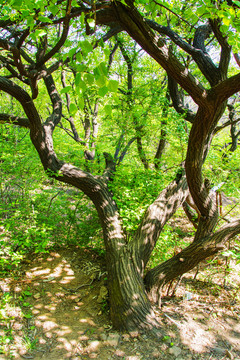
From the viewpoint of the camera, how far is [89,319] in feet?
9.65

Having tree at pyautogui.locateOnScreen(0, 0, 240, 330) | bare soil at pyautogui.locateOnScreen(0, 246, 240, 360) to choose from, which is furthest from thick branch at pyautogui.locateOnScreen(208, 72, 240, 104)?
bare soil at pyautogui.locateOnScreen(0, 246, 240, 360)

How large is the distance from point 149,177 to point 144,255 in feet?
5.69

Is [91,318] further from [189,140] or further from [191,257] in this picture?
[189,140]

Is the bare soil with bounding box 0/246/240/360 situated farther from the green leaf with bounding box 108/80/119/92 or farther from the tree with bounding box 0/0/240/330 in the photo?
the green leaf with bounding box 108/80/119/92

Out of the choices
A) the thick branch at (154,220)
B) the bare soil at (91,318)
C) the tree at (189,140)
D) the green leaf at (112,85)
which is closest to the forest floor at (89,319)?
the bare soil at (91,318)

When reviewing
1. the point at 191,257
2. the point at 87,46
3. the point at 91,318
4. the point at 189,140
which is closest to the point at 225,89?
the point at 189,140

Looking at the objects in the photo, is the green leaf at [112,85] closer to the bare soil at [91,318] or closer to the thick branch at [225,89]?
the thick branch at [225,89]

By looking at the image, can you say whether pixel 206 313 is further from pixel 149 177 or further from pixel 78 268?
pixel 149 177

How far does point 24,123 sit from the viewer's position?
4.48m

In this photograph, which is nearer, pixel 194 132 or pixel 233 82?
pixel 233 82

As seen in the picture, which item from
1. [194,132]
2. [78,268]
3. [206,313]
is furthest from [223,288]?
[194,132]

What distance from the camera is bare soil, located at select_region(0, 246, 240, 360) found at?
7.91 ft

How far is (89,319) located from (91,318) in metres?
0.03

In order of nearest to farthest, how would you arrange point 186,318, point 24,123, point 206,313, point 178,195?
point 186,318, point 206,313, point 178,195, point 24,123
